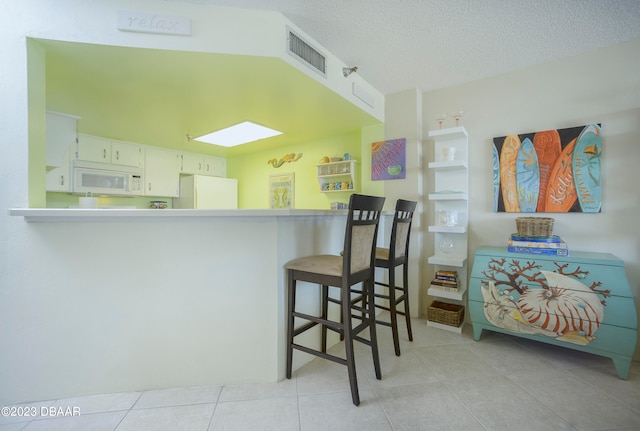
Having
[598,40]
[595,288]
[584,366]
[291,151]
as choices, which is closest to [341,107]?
[291,151]

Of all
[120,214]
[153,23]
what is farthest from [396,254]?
[153,23]

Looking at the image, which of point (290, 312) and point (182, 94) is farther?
point (182, 94)

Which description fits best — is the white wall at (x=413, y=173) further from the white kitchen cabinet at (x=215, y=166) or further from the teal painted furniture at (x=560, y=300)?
the white kitchen cabinet at (x=215, y=166)

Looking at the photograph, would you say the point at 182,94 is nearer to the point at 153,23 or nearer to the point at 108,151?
the point at 153,23

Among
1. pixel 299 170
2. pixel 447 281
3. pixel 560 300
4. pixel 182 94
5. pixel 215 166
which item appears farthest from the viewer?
pixel 215 166

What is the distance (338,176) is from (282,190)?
112 cm

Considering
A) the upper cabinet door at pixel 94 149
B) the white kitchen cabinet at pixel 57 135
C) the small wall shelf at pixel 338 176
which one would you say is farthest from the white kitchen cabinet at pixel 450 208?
the upper cabinet door at pixel 94 149

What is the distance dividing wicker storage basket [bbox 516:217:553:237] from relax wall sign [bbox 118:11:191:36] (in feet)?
9.29

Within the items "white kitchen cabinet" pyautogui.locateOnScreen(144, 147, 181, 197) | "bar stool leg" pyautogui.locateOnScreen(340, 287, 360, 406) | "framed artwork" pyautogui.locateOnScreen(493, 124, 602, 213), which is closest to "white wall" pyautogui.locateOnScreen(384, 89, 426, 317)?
"framed artwork" pyautogui.locateOnScreen(493, 124, 602, 213)

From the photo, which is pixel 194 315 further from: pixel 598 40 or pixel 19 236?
pixel 598 40

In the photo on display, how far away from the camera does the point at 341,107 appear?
2.59 metres

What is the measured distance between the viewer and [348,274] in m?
1.46

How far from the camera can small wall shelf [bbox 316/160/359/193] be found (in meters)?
3.32

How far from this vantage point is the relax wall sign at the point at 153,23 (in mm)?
1588
